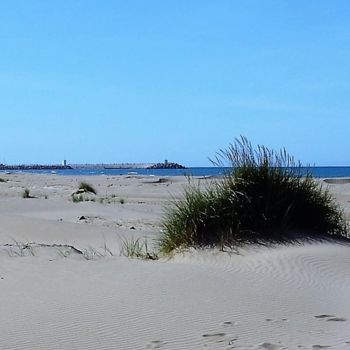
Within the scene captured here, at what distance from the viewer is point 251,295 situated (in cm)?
607

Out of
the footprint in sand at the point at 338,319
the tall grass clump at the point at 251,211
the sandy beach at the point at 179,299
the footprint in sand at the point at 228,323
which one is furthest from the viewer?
the tall grass clump at the point at 251,211

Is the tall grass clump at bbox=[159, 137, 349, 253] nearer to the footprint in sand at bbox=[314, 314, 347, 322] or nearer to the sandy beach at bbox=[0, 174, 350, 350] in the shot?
the sandy beach at bbox=[0, 174, 350, 350]

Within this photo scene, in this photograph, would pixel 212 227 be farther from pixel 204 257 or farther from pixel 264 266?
pixel 264 266

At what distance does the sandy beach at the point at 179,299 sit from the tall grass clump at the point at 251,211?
1.23 feet

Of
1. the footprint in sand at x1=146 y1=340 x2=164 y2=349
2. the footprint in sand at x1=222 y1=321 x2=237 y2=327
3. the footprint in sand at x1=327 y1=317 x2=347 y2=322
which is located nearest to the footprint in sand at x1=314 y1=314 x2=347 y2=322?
the footprint in sand at x1=327 y1=317 x2=347 y2=322

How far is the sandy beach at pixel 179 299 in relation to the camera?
468 cm

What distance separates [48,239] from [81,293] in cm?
620

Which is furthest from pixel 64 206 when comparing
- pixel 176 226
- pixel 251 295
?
pixel 251 295

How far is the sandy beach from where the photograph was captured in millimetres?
4676

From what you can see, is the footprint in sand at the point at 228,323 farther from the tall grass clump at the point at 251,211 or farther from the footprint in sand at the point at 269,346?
the tall grass clump at the point at 251,211

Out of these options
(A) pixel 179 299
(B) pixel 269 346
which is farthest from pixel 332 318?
(A) pixel 179 299

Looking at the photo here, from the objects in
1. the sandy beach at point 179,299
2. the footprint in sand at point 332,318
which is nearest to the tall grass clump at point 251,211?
the sandy beach at point 179,299

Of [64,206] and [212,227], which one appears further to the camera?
[64,206]

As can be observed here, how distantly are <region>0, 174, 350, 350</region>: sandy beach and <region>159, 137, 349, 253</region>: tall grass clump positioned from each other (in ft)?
1.23
